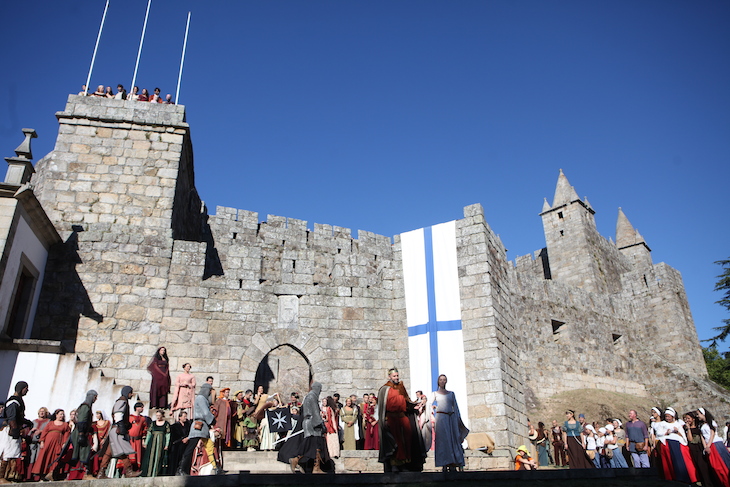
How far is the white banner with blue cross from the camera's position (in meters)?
11.2

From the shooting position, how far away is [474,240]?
11977 mm

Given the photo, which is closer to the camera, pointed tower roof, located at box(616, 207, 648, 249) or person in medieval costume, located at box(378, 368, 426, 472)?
person in medieval costume, located at box(378, 368, 426, 472)

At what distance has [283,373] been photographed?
18422mm

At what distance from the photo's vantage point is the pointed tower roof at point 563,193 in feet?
106

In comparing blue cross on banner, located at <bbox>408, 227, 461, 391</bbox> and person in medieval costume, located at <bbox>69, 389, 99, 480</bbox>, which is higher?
blue cross on banner, located at <bbox>408, 227, 461, 391</bbox>

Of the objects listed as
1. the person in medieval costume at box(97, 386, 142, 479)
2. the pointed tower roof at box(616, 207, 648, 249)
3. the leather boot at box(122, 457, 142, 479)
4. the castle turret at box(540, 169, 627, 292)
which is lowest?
the leather boot at box(122, 457, 142, 479)

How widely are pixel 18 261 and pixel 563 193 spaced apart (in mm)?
29165

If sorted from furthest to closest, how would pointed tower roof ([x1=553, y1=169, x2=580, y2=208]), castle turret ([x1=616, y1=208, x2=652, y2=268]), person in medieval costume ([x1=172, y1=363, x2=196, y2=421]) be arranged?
castle turret ([x1=616, y1=208, x2=652, y2=268]) < pointed tower roof ([x1=553, y1=169, x2=580, y2=208]) < person in medieval costume ([x1=172, y1=363, x2=196, y2=421])

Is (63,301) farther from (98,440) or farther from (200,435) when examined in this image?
(200,435)

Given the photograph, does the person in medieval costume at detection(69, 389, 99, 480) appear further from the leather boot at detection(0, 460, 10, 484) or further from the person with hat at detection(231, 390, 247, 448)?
the person with hat at detection(231, 390, 247, 448)

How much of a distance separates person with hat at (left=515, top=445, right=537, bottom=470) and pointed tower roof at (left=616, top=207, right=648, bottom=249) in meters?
30.8

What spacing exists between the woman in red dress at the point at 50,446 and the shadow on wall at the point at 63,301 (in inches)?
108

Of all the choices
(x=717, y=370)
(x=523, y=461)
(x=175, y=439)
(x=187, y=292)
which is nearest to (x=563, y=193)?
(x=717, y=370)

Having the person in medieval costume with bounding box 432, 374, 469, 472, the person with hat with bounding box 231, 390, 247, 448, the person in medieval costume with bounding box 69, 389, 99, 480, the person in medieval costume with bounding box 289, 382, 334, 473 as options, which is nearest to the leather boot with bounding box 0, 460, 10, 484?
the person in medieval costume with bounding box 69, 389, 99, 480
